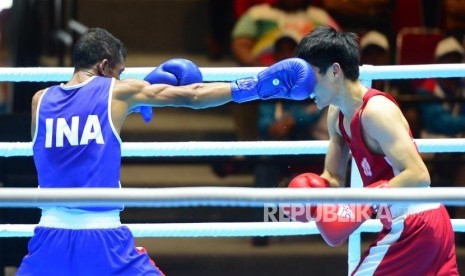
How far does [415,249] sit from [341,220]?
0.75ft

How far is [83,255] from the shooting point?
2.95 metres

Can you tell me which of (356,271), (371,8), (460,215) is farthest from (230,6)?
(356,271)

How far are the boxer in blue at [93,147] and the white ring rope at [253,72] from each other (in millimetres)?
448

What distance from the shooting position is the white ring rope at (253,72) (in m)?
3.55

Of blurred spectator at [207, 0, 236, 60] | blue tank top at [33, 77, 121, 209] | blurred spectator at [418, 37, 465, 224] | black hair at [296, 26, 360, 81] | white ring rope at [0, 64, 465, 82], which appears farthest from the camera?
blurred spectator at [207, 0, 236, 60]

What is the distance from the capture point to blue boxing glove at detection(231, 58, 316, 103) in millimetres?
3057

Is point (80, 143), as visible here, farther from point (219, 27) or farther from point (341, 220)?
point (219, 27)

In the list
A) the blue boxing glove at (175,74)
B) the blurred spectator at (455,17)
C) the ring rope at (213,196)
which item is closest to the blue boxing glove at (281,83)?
the blue boxing glove at (175,74)

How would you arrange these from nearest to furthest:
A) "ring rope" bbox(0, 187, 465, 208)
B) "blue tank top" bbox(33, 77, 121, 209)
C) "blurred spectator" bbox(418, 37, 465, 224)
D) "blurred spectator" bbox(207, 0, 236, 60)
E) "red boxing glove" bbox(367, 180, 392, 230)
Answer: "ring rope" bbox(0, 187, 465, 208) < "red boxing glove" bbox(367, 180, 392, 230) < "blue tank top" bbox(33, 77, 121, 209) < "blurred spectator" bbox(418, 37, 465, 224) < "blurred spectator" bbox(207, 0, 236, 60)

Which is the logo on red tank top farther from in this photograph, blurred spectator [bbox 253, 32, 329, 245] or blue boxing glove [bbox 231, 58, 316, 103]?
blurred spectator [bbox 253, 32, 329, 245]

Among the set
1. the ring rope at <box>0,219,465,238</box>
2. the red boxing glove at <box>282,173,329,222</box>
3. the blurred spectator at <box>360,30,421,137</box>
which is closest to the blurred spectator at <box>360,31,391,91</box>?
the blurred spectator at <box>360,30,421,137</box>

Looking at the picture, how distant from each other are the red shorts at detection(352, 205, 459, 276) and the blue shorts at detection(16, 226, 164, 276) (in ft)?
2.18

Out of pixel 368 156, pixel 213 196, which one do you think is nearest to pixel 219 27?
pixel 368 156

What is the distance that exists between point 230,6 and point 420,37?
44.8 inches
